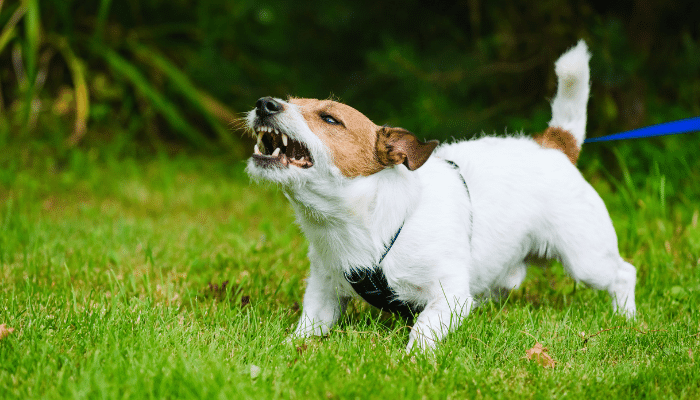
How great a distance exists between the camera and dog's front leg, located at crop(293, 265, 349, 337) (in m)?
2.62

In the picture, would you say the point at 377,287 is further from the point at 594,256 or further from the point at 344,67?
the point at 344,67

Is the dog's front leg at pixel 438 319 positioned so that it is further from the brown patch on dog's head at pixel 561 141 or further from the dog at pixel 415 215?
the brown patch on dog's head at pixel 561 141

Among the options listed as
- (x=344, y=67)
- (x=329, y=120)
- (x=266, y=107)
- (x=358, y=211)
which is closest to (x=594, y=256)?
(x=358, y=211)

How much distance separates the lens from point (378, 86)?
20.5 ft

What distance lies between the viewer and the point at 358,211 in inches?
97.2

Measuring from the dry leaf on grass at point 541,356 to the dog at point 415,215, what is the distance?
30 cm

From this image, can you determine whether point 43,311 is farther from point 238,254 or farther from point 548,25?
point 548,25

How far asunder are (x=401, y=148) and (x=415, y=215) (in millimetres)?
280

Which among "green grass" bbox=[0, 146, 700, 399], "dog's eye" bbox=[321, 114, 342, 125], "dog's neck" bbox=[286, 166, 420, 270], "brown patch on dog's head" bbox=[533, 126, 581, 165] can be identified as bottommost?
"green grass" bbox=[0, 146, 700, 399]

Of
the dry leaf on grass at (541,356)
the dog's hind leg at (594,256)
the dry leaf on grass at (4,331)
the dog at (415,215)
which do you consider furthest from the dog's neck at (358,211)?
the dry leaf on grass at (4,331)

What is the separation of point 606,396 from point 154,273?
2326 mm

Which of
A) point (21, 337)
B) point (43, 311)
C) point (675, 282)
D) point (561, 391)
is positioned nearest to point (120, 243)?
point (43, 311)

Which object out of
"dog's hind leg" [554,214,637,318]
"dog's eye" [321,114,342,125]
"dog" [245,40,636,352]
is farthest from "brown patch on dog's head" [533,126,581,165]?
"dog's eye" [321,114,342,125]

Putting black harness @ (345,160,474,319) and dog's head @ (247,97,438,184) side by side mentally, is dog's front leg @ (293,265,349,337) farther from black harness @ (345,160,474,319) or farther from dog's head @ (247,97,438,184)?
dog's head @ (247,97,438,184)
